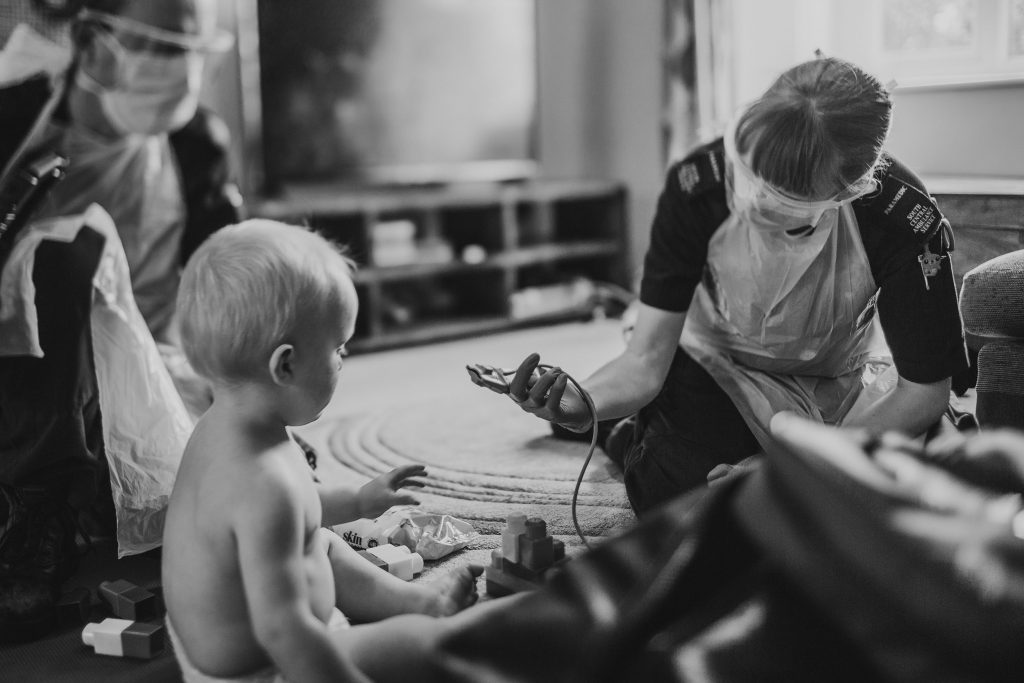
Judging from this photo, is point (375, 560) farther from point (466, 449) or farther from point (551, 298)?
point (551, 298)

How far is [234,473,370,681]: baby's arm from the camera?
0.82 metres

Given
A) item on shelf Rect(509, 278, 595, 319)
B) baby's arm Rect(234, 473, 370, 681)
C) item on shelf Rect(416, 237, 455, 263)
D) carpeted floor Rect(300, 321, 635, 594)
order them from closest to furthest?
baby's arm Rect(234, 473, 370, 681), carpeted floor Rect(300, 321, 635, 594), item on shelf Rect(416, 237, 455, 263), item on shelf Rect(509, 278, 595, 319)

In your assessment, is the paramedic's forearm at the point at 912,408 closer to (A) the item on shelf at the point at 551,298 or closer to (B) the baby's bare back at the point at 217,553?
(B) the baby's bare back at the point at 217,553

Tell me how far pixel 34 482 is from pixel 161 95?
0.73m

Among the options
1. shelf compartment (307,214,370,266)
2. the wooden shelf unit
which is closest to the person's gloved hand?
the wooden shelf unit

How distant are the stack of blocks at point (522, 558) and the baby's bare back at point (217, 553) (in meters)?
0.28

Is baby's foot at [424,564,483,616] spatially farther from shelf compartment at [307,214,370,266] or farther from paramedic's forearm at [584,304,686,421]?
shelf compartment at [307,214,370,266]

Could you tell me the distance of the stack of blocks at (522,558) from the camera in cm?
111

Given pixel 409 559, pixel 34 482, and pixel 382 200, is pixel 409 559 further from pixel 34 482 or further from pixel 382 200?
pixel 382 200

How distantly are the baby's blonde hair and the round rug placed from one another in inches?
23.9

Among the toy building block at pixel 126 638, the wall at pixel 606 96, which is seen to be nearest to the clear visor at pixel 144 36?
the toy building block at pixel 126 638

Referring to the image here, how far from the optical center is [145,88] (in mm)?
1739

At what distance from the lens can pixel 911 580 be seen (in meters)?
0.67

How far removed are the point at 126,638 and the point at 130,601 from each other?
8 cm
